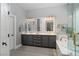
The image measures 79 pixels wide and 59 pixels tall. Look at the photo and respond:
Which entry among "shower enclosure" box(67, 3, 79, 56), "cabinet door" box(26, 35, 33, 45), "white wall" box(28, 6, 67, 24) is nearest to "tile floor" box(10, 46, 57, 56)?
"cabinet door" box(26, 35, 33, 45)

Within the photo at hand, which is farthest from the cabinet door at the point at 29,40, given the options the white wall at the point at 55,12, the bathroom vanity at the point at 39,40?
the white wall at the point at 55,12

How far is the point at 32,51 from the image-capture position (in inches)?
89.7

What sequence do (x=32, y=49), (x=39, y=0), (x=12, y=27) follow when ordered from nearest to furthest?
(x=39, y=0)
(x=12, y=27)
(x=32, y=49)

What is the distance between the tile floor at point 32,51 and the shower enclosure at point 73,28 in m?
0.34

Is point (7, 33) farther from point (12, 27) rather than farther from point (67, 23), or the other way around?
point (67, 23)

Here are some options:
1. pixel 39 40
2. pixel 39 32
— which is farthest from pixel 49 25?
pixel 39 40

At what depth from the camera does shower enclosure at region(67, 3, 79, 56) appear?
2.15m

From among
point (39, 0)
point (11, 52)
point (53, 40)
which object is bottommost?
point (11, 52)

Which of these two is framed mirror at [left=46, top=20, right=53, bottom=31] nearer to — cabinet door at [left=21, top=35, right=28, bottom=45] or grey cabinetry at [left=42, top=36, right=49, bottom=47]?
grey cabinetry at [left=42, top=36, right=49, bottom=47]

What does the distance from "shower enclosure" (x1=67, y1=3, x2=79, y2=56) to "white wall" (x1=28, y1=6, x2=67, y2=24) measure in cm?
9

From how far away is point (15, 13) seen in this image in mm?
2279

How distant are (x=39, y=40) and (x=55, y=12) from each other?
0.63 m

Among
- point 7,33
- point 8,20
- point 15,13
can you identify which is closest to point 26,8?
point 15,13

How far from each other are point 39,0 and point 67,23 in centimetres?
65
